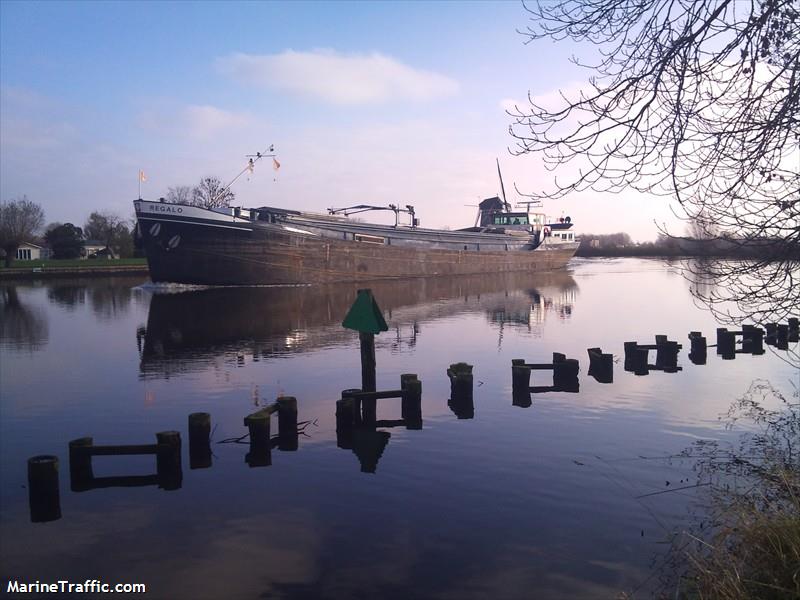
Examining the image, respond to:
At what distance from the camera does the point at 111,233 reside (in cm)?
9050

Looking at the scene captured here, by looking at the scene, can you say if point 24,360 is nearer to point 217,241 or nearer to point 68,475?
point 68,475

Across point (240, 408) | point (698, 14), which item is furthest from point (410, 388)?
point (698, 14)

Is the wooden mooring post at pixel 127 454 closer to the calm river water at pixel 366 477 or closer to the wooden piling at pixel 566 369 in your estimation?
the calm river water at pixel 366 477

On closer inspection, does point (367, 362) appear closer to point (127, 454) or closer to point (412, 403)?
point (412, 403)

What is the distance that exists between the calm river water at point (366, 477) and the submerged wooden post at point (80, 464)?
14 cm

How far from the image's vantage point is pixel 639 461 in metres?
8.31

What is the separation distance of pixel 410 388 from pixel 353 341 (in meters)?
9.39

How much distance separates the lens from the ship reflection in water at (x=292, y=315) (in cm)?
1778

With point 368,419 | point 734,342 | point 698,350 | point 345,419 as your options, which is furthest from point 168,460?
point 734,342

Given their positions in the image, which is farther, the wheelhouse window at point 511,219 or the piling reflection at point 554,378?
the wheelhouse window at point 511,219

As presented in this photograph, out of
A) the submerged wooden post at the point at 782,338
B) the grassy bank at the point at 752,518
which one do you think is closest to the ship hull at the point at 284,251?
the submerged wooden post at the point at 782,338

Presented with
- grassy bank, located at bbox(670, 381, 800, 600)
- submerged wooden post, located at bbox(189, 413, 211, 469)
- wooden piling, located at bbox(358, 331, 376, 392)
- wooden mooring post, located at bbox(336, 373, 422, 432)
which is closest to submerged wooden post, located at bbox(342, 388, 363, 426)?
wooden mooring post, located at bbox(336, 373, 422, 432)

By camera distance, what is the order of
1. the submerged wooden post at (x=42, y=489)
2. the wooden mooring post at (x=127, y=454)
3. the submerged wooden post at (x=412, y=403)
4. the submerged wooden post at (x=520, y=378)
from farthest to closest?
the submerged wooden post at (x=520, y=378) → the submerged wooden post at (x=412, y=403) → the wooden mooring post at (x=127, y=454) → the submerged wooden post at (x=42, y=489)

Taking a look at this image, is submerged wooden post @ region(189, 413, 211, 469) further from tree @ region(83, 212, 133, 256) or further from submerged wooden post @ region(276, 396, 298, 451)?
tree @ region(83, 212, 133, 256)
